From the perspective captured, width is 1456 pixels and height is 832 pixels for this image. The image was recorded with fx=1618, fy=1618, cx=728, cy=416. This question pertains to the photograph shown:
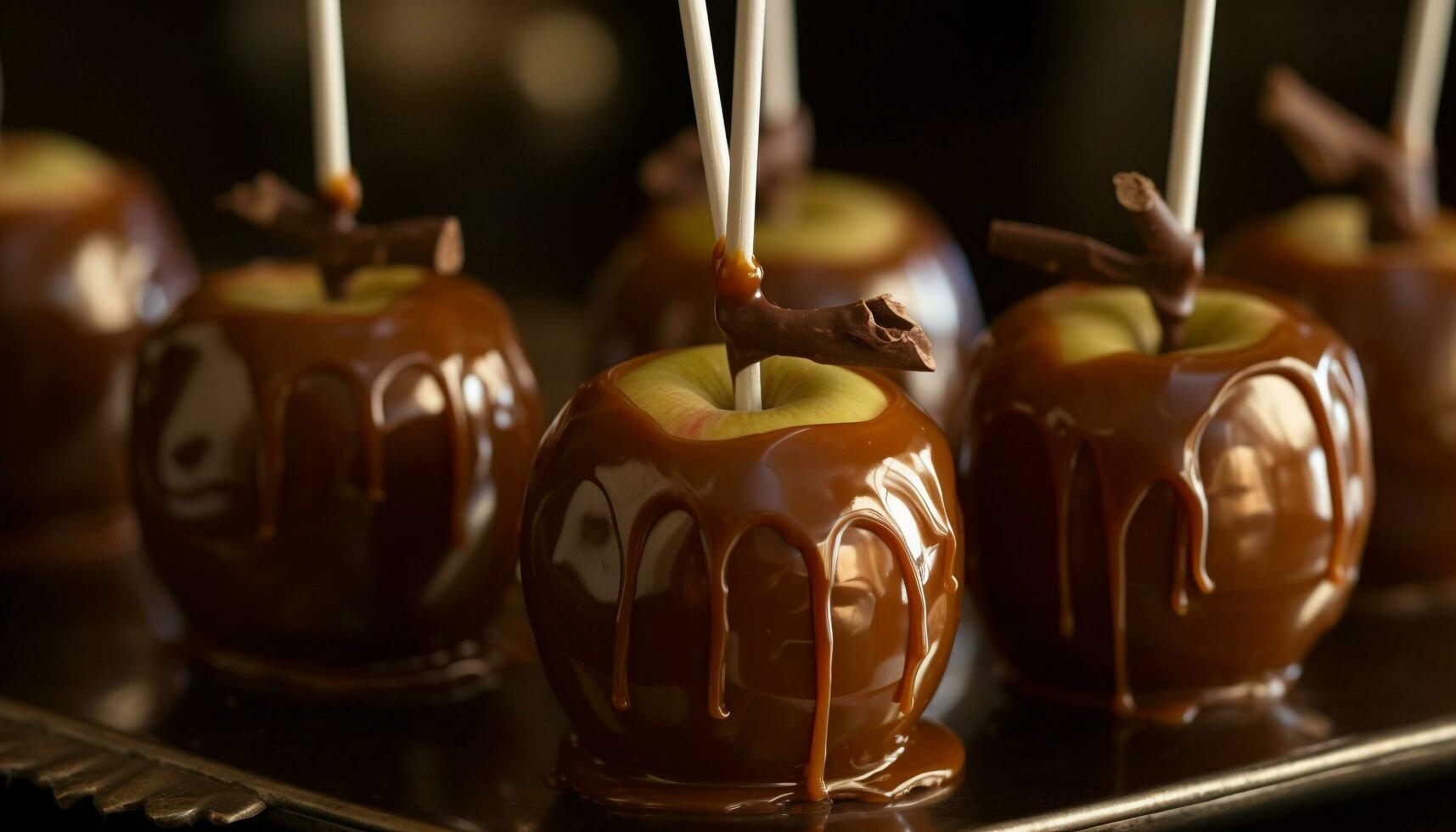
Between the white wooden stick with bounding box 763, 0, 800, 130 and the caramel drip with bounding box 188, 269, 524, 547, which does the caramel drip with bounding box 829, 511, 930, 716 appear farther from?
the white wooden stick with bounding box 763, 0, 800, 130

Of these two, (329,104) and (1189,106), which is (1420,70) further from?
(329,104)

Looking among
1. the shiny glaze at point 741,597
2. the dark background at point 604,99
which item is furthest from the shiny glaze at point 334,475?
the dark background at point 604,99

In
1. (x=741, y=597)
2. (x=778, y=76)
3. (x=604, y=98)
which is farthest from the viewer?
(x=604, y=98)

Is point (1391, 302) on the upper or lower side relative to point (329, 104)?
lower

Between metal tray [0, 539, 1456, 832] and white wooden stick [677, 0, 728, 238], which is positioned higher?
white wooden stick [677, 0, 728, 238]

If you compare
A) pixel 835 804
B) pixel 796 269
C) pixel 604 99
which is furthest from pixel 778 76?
pixel 604 99

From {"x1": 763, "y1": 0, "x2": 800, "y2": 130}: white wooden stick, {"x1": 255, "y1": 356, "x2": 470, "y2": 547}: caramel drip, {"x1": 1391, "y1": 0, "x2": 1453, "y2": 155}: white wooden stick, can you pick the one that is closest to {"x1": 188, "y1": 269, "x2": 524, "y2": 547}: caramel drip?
{"x1": 255, "y1": 356, "x2": 470, "y2": 547}: caramel drip

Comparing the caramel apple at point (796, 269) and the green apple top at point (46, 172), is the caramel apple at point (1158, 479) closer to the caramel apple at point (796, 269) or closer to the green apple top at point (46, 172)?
the caramel apple at point (796, 269)

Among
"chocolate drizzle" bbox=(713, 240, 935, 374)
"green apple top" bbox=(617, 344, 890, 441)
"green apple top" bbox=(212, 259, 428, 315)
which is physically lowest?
"green apple top" bbox=(617, 344, 890, 441)
